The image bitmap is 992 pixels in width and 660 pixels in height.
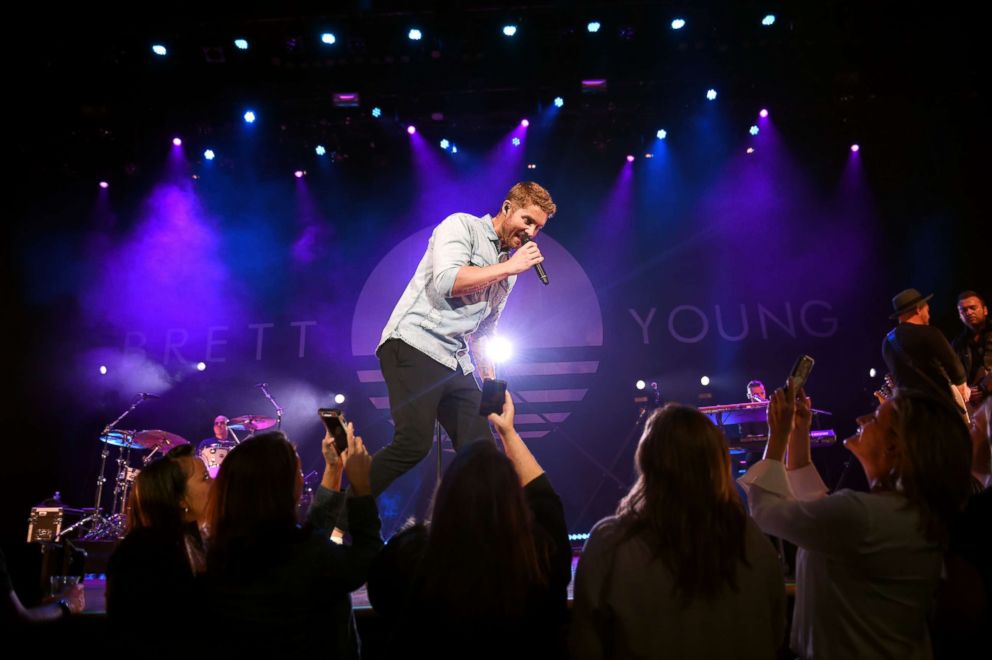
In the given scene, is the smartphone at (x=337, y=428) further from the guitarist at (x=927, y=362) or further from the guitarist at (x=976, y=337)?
the guitarist at (x=976, y=337)

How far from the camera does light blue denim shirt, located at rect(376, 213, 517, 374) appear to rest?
3055 mm

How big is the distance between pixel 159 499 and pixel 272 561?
843 mm

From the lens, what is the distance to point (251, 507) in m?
1.84

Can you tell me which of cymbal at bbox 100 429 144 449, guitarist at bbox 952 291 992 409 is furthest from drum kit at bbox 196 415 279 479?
guitarist at bbox 952 291 992 409

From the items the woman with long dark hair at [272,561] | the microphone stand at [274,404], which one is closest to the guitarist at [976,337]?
the woman with long dark hair at [272,561]

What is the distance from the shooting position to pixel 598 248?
27.1 feet

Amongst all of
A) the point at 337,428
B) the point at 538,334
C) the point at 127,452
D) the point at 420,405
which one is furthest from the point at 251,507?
the point at 127,452

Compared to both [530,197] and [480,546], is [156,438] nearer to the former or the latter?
[530,197]

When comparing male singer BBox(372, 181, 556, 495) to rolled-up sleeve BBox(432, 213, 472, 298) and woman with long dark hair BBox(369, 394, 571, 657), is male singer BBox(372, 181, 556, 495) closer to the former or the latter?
rolled-up sleeve BBox(432, 213, 472, 298)

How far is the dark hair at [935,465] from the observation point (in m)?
1.72

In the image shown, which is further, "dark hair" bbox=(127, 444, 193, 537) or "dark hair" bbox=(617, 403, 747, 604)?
"dark hair" bbox=(127, 444, 193, 537)

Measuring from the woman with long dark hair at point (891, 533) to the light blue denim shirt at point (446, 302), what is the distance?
1.70 meters

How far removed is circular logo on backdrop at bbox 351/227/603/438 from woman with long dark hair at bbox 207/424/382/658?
5.76 m

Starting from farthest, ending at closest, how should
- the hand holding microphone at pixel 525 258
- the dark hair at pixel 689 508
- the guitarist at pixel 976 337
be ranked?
1. the guitarist at pixel 976 337
2. the hand holding microphone at pixel 525 258
3. the dark hair at pixel 689 508
